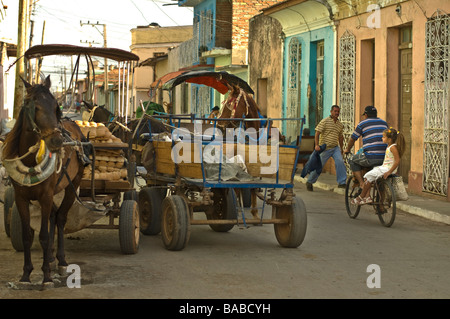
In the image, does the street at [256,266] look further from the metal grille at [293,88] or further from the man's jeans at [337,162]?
the metal grille at [293,88]

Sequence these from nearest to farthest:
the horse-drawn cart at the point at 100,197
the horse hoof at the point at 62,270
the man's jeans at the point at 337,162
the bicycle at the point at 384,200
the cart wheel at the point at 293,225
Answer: the horse hoof at the point at 62,270, the horse-drawn cart at the point at 100,197, the cart wheel at the point at 293,225, the bicycle at the point at 384,200, the man's jeans at the point at 337,162

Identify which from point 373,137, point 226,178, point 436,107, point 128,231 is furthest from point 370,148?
point 128,231

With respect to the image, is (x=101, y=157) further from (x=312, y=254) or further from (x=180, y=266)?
(x=312, y=254)

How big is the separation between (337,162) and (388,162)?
16.1 ft

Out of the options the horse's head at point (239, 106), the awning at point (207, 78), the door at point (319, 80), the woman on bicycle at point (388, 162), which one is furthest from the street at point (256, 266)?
the door at point (319, 80)

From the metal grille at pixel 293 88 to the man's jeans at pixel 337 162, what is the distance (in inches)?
295

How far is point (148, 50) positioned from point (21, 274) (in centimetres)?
5960

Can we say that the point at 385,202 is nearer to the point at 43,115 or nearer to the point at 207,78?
the point at 207,78

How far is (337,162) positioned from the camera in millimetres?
16688

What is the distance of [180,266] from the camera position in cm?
824

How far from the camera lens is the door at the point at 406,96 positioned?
17281mm

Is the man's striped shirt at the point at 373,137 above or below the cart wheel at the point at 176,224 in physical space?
above

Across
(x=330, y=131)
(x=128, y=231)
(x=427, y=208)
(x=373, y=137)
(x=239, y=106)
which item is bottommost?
(x=128, y=231)
